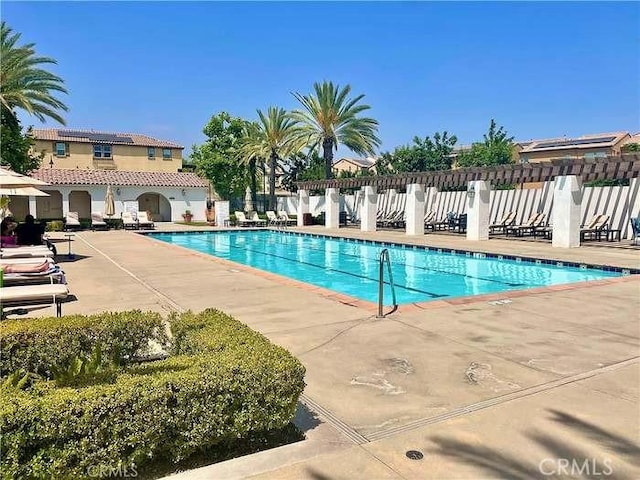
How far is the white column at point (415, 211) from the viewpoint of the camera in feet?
80.1

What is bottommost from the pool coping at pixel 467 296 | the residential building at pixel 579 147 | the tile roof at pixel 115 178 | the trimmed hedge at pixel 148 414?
the pool coping at pixel 467 296

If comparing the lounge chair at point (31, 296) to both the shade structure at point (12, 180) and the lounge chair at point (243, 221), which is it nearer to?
the shade structure at point (12, 180)

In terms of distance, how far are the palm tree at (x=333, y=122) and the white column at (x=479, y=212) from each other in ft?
39.2

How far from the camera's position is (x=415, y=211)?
958 inches

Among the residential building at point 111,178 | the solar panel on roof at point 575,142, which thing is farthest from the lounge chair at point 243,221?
the solar panel on roof at point 575,142

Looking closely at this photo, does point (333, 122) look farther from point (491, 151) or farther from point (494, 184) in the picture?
point (491, 151)

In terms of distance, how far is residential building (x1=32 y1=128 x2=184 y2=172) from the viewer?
3888 cm

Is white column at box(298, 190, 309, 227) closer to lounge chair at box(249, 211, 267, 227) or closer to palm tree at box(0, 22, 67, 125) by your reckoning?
lounge chair at box(249, 211, 267, 227)

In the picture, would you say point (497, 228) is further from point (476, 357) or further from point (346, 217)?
point (476, 357)

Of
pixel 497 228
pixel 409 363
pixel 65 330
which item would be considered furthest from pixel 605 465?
pixel 497 228

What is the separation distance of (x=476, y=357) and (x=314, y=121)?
28854 mm

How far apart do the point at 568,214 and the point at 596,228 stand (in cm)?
270

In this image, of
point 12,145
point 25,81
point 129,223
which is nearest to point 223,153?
point 129,223

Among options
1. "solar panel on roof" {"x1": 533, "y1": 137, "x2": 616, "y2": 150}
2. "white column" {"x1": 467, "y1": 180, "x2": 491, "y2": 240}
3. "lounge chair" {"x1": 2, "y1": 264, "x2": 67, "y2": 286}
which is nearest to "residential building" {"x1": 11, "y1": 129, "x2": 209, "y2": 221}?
"white column" {"x1": 467, "y1": 180, "x2": 491, "y2": 240}
